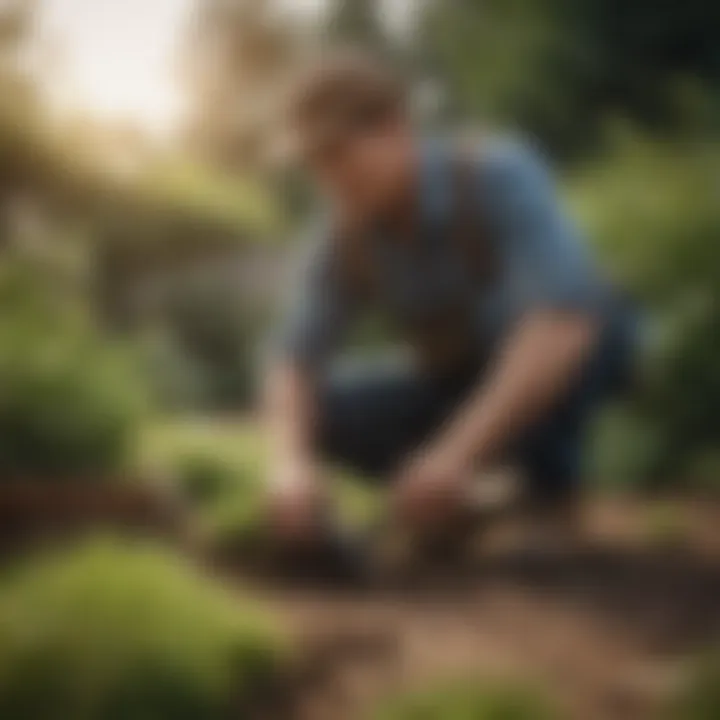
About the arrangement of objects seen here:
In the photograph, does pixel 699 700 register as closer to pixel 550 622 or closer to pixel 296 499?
pixel 550 622

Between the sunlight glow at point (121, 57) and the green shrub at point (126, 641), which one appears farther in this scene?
the sunlight glow at point (121, 57)

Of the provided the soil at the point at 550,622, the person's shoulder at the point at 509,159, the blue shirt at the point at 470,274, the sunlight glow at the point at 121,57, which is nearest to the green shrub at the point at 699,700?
the soil at the point at 550,622

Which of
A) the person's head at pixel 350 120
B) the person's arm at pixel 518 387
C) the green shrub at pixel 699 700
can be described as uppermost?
the person's head at pixel 350 120

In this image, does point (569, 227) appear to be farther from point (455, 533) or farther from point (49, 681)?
point (49, 681)

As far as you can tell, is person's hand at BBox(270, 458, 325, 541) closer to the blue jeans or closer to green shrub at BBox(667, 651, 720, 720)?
the blue jeans

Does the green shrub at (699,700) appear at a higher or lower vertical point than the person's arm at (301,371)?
lower

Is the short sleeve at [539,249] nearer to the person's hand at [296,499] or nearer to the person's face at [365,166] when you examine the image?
the person's face at [365,166]

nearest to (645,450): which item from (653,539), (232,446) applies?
(653,539)

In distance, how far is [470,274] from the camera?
1229 millimetres

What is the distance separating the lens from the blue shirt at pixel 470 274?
121 centimetres

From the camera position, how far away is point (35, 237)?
123cm

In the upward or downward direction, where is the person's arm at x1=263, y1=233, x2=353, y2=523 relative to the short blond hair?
downward

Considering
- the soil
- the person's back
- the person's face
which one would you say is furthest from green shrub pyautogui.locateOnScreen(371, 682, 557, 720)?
the person's face

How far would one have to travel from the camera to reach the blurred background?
121cm
